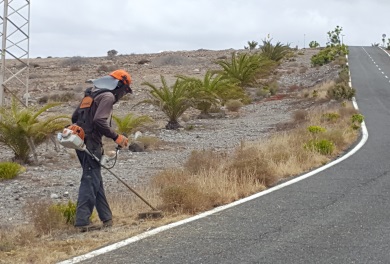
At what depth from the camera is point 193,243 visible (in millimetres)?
6293

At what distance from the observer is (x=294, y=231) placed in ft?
22.5

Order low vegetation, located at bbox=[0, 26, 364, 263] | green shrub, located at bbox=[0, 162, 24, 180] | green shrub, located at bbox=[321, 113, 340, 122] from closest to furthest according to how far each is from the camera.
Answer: low vegetation, located at bbox=[0, 26, 364, 263], green shrub, located at bbox=[0, 162, 24, 180], green shrub, located at bbox=[321, 113, 340, 122]

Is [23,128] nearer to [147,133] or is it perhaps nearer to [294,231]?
[147,133]

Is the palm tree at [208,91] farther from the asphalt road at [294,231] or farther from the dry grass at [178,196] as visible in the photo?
the asphalt road at [294,231]

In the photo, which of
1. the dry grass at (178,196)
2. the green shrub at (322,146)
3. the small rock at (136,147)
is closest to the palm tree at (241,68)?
the small rock at (136,147)

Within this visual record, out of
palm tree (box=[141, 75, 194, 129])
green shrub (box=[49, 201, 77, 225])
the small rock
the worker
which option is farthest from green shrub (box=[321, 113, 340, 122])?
the worker

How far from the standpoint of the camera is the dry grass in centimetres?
628

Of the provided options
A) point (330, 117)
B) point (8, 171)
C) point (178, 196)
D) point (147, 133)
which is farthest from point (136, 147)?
point (178, 196)

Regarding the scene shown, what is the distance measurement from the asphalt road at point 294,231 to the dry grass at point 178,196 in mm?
430

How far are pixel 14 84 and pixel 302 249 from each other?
128 feet

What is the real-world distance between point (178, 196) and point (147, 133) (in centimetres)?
1219

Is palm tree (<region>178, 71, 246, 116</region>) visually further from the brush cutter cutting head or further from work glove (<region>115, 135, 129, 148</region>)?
work glove (<region>115, 135, 129, 148</region>)

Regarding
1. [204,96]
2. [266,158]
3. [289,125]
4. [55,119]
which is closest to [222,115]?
[204,96]

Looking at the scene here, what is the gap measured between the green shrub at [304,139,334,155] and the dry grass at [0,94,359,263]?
0.56ft
